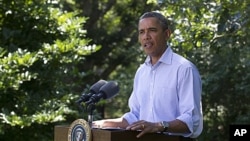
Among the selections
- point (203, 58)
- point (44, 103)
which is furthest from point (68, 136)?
point (203, 58)

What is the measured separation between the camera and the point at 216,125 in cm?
988

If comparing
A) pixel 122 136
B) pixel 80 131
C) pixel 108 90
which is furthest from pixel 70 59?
pixel 122 136

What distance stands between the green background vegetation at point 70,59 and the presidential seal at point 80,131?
2442 millimetres

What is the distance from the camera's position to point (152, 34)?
122 inches

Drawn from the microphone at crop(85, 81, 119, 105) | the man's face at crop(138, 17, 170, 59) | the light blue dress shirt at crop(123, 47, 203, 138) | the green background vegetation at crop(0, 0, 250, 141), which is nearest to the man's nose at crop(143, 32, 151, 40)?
the man's face at crop(138, 17, 170, 59)

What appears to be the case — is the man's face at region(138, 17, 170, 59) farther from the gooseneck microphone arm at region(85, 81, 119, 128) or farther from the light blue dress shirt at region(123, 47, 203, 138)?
the gooseneck microphone arm at region(85, 81, 119, 128)

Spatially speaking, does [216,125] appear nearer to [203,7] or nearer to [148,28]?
[203,7]

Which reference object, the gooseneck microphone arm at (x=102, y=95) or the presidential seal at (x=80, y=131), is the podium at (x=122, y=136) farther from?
the gooseneck microphone arm at (x=102, y=95)

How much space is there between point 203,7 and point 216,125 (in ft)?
15.9

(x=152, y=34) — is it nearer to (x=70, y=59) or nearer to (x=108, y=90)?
(x=108, y=90)

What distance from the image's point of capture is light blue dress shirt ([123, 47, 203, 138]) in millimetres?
3006

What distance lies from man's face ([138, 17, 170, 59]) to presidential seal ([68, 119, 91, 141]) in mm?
595

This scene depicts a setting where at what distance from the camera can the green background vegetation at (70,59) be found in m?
5.42

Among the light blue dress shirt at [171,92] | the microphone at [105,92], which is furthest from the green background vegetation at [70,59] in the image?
the microphone at [105,92]
